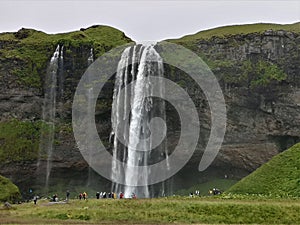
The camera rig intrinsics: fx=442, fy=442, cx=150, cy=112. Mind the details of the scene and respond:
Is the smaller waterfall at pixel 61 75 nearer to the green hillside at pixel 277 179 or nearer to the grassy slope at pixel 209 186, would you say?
the grassy slope at pixel 209 186

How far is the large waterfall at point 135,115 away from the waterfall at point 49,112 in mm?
10399

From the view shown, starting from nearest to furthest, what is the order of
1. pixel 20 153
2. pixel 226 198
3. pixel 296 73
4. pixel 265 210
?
pixel 265 210, pixel 226 198, pixel 296 73, pixel 20 153

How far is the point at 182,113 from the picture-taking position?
67.4 m

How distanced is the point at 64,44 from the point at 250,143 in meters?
34.8

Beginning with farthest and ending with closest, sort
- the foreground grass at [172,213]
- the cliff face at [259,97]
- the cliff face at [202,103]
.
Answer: the cliff face at [202,103] → the cliff face at [259,97] → the foreground grass at [172,213]

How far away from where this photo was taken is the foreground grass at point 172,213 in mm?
28844

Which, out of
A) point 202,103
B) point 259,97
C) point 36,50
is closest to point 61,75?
point 36,50

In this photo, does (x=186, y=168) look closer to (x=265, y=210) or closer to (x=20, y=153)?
(x=20, y=153)

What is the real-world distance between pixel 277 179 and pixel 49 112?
43.2 metres

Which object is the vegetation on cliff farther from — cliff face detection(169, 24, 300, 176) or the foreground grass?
the foreground grass

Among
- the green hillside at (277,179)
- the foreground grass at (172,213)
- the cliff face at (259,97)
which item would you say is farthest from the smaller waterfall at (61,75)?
the foreground grass at (172,213)

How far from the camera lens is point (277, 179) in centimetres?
4112

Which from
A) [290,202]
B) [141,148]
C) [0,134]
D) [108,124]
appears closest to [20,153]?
[0,134]

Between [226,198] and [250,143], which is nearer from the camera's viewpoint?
[226,198]
